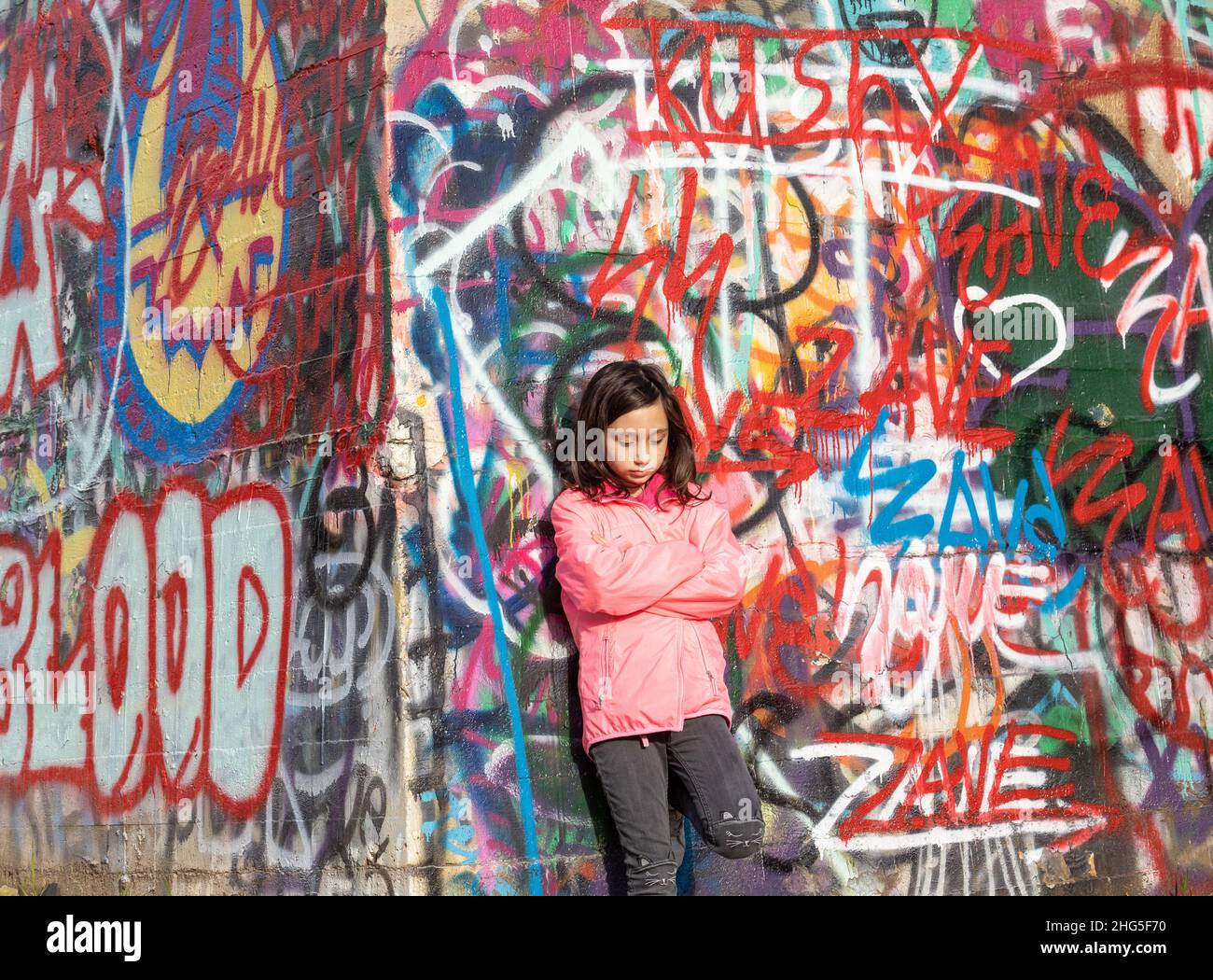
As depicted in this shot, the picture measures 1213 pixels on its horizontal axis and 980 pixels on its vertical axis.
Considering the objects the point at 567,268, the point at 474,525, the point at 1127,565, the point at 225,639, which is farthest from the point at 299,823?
the point at 1127,565

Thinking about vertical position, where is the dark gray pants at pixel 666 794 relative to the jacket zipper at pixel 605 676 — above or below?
below

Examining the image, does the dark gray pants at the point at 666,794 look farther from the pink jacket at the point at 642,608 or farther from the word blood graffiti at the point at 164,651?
the word blood graffiti at the point at 164,651

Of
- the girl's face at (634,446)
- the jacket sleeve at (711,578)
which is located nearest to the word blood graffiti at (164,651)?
the girl's face at (634,446)

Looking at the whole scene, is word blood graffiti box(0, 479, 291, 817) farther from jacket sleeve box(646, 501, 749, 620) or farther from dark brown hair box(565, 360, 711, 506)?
jacket sleeve box(646, 501, 749, 620)

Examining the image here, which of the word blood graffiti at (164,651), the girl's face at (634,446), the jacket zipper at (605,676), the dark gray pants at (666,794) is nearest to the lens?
the dark gray pants at (666,794)

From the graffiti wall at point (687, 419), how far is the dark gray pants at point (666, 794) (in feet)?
1.42

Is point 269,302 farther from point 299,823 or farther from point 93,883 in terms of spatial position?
point 93,883

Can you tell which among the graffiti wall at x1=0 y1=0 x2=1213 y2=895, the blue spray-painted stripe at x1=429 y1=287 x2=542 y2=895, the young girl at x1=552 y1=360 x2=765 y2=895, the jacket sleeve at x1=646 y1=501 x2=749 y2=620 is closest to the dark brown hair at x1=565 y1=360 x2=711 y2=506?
the young girl at x1=552 y1=360 x2=765 y2=895

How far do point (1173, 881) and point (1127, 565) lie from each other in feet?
3.95

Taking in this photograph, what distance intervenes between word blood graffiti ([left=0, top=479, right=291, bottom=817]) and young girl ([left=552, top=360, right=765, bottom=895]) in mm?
1223

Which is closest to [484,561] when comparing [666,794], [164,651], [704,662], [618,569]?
[618,569]

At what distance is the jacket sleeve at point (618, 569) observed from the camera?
14.6 feet

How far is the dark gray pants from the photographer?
4.37 m

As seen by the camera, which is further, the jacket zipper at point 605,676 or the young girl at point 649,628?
the jacket zipper at point 605,676
